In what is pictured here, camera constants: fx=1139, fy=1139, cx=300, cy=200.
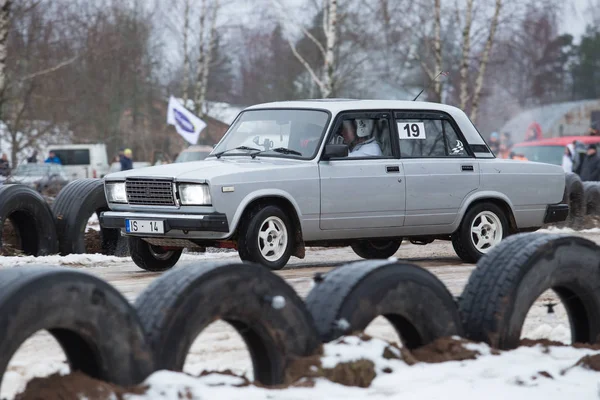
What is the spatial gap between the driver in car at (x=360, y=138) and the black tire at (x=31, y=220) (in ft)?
11.5

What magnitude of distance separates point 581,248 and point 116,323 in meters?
2.67

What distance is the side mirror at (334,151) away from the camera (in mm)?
10680

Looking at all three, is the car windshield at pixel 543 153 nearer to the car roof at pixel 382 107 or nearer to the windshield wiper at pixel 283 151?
the car roof at pixel 382 107

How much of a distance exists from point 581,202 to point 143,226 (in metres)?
8.43

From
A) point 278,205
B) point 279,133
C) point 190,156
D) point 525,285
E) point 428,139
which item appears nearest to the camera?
point 525,285

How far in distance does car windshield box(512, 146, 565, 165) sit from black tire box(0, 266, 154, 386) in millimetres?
30210

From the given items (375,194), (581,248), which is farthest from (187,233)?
(581,248)

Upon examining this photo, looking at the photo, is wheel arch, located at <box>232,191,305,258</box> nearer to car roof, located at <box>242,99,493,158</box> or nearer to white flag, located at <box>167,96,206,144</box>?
car roof, located at <box>242,99,493,158</box>

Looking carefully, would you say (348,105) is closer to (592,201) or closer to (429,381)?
(429,381)

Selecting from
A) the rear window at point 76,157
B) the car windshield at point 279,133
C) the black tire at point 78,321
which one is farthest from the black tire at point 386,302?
the rear window at point 76,157

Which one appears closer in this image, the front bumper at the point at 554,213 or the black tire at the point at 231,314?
the black tire at the point at 231,314

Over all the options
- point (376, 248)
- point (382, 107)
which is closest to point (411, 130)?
point (382, 107)

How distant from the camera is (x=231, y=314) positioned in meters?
4.67

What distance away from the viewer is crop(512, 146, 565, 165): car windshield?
33.6 meters
